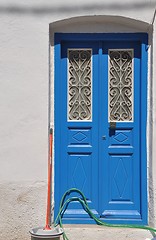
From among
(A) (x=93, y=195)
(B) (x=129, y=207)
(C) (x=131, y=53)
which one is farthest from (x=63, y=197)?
(C) (x=131, y=53)

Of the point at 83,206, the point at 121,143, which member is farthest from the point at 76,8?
the point at 83,206

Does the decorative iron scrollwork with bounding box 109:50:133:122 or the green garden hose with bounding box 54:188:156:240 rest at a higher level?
the decorative iron scrollwork with bounding box 109:50:133:122

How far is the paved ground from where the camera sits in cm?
581

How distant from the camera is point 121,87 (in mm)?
6160

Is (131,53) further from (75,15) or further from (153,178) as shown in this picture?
(153,178)

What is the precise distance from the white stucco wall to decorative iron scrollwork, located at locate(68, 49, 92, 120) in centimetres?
41

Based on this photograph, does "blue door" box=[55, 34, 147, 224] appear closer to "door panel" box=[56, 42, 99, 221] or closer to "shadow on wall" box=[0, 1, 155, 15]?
"door panel" box=[56, 42, 99, 221]

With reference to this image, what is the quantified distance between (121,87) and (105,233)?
1.81m

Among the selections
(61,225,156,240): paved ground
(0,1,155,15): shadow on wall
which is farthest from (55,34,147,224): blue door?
(0,1,155,15): shadow on wall

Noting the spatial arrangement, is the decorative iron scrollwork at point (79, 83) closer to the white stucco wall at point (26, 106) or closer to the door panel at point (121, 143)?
the door panel at point (121, 143)

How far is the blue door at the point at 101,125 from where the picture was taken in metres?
6.11

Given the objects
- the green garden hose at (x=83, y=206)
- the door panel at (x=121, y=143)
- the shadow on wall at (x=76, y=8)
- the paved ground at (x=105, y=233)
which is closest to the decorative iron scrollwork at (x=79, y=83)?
the door panel at (x=121, y=143)

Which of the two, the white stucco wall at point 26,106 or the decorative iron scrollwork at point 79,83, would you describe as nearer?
Answer: the white stucco wall at point 26,106

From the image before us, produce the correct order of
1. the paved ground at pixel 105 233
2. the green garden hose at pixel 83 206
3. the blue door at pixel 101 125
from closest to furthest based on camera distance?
the paved ground at pixel 105 233 < the green garden hose at pixel 83 206 < the blue door at pixel 101 125
